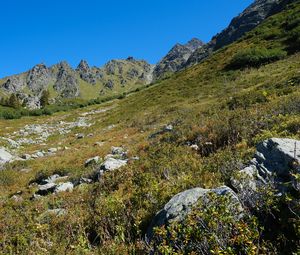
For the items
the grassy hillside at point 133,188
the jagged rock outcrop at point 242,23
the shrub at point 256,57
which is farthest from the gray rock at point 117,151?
the jagged rock outcrop at point 242,23

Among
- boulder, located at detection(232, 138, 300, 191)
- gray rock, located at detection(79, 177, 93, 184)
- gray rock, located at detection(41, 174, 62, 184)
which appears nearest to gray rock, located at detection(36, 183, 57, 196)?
gray rock, located at detection(79, 177, 93, 184)

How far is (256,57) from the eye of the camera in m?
38.2

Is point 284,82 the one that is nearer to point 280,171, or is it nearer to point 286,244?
point 280,171

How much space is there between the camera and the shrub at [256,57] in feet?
120

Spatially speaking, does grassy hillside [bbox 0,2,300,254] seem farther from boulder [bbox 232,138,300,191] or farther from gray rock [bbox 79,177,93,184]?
boulder [bbox 232,138,300,191]

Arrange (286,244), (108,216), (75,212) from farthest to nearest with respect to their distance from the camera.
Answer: (75,212), (108,216), (286,244)

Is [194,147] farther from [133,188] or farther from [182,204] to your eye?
[182,204]

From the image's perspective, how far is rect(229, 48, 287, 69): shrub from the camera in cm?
3644

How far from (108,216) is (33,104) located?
14942 cm

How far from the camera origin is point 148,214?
6.82 metres

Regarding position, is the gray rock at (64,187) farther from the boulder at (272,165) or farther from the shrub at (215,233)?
the shrub at (215,233)

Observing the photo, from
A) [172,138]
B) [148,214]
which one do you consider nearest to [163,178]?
[148,214]

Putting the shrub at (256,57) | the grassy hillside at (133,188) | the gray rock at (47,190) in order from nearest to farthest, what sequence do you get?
the grassy hillside at (133,188) → the gray rock at (47,190) → the shrub at (256,57)

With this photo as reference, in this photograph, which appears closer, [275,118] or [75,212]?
[75,212]
